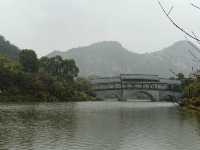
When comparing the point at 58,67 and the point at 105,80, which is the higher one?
the point at 58,67

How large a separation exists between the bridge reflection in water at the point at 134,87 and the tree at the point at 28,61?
3523 cm

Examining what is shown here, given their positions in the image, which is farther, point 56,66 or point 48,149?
point 56,66

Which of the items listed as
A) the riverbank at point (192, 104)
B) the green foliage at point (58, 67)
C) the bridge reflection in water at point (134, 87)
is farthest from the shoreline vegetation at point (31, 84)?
the riverbank at point (192, 104)

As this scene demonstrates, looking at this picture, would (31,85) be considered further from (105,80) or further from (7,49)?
(7,49)

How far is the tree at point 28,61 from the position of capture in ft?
429

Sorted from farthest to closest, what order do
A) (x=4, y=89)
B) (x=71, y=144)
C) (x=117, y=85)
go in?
(x=117, y=85)
(x=4, y=89)
(x=71, y=144)

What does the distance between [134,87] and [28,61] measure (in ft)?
178

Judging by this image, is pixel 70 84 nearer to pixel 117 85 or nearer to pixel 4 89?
pixel 4 89

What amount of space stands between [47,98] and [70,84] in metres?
20.1

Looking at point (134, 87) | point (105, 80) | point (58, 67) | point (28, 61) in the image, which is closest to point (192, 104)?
point (28, 61)

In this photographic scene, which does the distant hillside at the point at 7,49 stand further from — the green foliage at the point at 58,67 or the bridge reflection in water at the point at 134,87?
the bridge reflection in water at the point at 134,87

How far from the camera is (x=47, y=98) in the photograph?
118188 millimetres

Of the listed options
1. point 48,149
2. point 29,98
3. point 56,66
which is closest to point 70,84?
point 56,66

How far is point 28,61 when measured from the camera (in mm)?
131000
